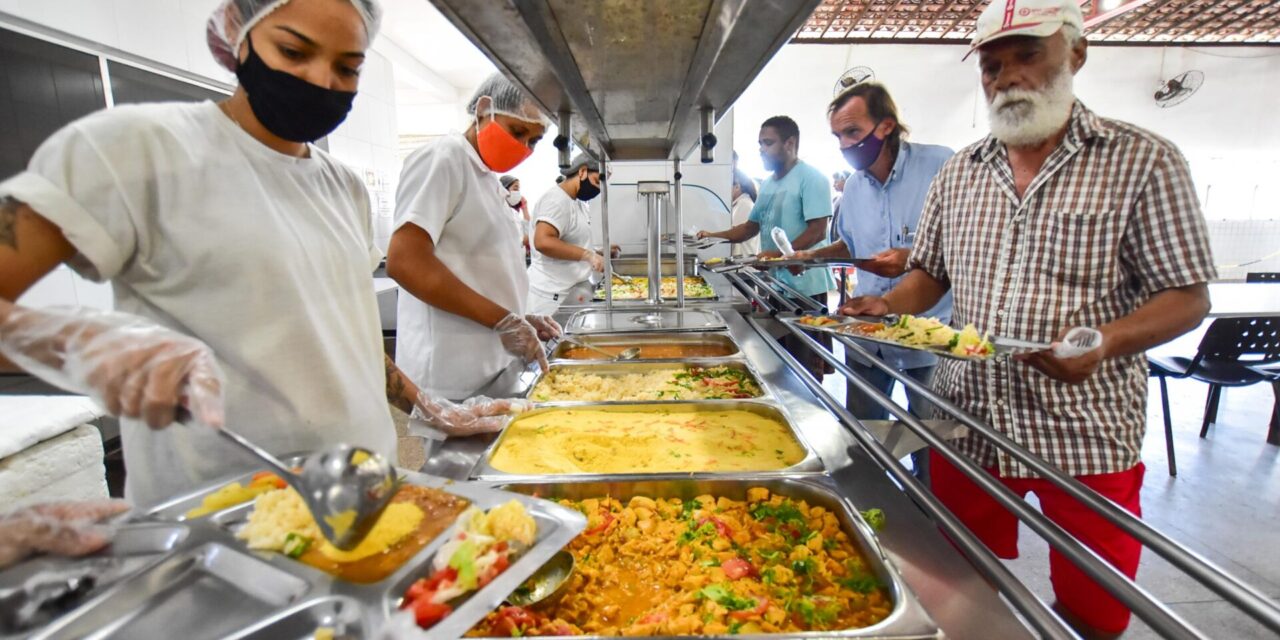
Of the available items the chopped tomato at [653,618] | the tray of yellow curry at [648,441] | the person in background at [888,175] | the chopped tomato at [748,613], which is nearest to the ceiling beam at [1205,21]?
the person in background at [888,175]

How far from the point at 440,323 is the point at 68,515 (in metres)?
1.47

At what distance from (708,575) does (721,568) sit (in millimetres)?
33

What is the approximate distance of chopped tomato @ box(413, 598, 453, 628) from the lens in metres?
0.65

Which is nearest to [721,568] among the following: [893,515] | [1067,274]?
[893,515]

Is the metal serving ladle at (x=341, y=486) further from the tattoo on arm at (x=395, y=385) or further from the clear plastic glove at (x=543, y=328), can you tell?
the clear plastic glove at (x=543, y=328)

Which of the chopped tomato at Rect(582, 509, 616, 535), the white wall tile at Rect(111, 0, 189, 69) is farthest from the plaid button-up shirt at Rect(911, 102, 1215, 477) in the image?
the white wall tile at Rect(111, 0, 189, 69)

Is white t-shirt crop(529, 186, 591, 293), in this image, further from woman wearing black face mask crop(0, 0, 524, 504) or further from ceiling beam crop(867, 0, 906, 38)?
ceiling beam crop(867, 0, 906, 38)

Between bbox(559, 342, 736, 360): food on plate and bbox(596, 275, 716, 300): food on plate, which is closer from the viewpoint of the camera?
bbox(559, 342, 736, 360): food on plate

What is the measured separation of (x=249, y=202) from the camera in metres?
1.12

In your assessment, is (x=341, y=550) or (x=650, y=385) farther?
(x=650, y=385)

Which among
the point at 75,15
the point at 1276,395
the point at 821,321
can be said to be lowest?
the point at 1276,395

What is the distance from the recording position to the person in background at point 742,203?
6.69 metres

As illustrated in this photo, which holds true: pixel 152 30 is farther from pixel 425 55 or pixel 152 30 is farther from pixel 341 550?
pixel 425 55

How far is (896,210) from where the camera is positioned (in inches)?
119
